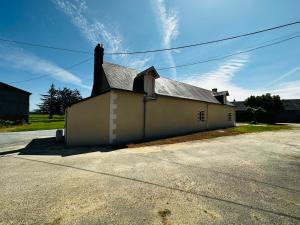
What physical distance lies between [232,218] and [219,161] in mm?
4183

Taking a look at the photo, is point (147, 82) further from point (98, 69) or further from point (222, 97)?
point (222, 97)

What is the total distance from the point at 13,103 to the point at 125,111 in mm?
26057

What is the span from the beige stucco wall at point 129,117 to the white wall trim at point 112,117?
0.17 metres

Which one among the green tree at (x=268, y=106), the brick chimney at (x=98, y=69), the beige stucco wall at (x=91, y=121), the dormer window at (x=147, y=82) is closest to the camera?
the beige stucco wall at (x=91, y=121)

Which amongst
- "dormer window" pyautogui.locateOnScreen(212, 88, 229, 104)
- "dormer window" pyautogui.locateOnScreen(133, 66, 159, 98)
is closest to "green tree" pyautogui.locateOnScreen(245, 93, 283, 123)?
"dormer window" pyautogui.locateOnScreen(212, 88, 229, 104)

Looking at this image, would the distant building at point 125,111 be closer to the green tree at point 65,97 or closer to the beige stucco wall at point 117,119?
the beige stucco wall at point 117,119

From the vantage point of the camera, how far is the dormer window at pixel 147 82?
13.4m

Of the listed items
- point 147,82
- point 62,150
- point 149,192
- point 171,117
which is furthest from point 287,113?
point 149,192

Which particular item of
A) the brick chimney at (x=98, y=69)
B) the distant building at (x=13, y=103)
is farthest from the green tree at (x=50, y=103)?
the brick chimney at (x=98, y=69)

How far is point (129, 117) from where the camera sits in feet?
39.8

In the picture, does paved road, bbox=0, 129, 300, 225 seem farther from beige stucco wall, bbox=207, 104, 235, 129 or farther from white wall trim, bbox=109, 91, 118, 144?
beige stucco wall, bbox=207, 104, 235, 129

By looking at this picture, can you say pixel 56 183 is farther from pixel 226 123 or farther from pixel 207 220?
pixel 226 123

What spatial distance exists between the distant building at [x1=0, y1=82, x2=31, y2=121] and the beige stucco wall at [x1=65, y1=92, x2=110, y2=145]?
22.7 meters

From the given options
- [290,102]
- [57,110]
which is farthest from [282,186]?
[57,110]
